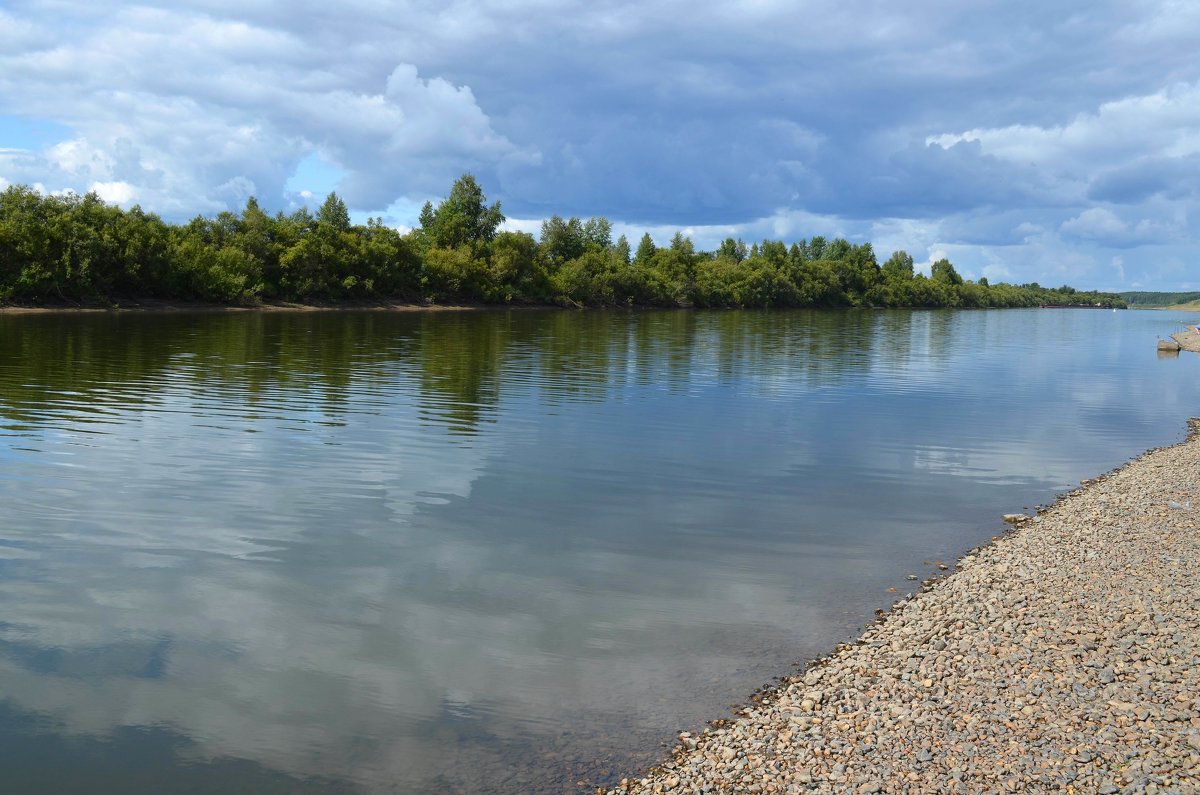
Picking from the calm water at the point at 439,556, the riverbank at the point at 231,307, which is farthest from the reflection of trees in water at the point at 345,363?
the riverbank at the point at 231,307

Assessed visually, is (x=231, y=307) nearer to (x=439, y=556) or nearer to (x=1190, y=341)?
(x=439, y=556)

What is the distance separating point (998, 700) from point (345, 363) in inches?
1733

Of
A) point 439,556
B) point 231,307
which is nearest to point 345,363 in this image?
point 439,556

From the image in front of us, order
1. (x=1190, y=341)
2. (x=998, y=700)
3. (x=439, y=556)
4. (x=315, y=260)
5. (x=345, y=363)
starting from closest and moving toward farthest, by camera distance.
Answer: (x=998, y=700) < (x=439, y=556) < (x=345, y=363) < (x=1190, y=341) < (x=315, y=260)

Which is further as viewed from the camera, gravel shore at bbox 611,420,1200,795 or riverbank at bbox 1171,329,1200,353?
riverbank at bbox 1171,329,1200,353

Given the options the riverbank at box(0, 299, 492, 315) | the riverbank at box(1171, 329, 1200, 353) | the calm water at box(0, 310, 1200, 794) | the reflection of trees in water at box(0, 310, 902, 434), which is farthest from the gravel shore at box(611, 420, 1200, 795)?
the riverbank at box(0, 299, 492, 315)

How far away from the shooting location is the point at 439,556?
638 inches

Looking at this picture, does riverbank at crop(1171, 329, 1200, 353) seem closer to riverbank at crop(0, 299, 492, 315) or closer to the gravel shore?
the gravel shore

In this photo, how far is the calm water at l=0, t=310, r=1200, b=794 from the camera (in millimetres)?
10000

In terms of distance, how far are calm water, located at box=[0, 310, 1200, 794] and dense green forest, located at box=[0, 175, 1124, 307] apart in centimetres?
6191

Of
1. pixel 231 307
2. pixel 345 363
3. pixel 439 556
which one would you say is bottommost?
pixel 439 556

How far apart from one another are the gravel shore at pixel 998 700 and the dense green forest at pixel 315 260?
9794 centimetres

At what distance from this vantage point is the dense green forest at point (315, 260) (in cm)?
9244

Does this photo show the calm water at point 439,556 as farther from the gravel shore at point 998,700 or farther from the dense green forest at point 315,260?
the dense green forest at point 315,260
